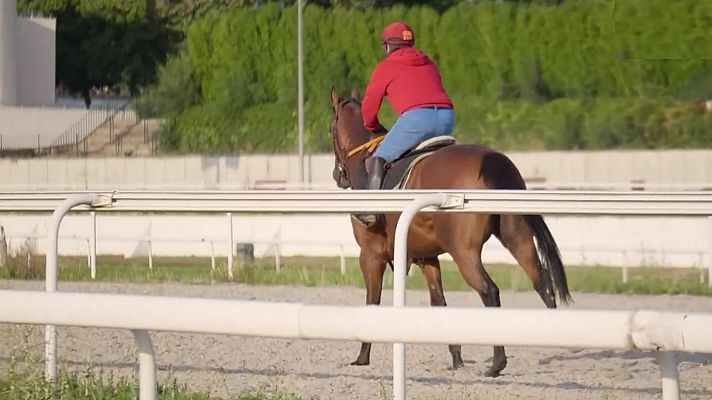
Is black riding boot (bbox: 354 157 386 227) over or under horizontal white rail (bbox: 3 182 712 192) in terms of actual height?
under

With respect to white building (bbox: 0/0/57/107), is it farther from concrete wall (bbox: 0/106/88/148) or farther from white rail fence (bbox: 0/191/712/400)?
white rail fence (bbox: 0/191/712/400)

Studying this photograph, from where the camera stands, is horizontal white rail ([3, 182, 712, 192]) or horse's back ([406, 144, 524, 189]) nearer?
horse's back ([406, 144, 524, 189])

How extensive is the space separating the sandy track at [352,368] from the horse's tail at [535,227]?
0.48 meters

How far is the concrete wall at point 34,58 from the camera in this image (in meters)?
46.2

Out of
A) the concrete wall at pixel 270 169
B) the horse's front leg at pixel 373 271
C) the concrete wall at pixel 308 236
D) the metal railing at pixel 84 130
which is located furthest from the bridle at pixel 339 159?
the metal railing at pixel 84 130

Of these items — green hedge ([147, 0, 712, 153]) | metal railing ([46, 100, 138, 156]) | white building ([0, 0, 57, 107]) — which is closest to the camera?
green hedge ([147, 0, 712, 153])

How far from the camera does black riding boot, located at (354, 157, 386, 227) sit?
8.31m

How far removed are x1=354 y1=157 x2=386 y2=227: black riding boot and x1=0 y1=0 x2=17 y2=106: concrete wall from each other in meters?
36.8

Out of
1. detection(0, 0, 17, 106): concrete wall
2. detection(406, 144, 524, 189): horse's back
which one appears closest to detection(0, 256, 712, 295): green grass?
detection(406, 144, 524, 189): horse's back

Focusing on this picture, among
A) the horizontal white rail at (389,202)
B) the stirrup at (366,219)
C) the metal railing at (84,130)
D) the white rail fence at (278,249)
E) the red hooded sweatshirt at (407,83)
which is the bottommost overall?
the white rail fence at (278,249)

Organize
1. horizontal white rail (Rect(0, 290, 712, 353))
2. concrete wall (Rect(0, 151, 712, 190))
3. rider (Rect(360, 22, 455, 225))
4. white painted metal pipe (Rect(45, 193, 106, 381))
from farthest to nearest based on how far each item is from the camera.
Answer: concrete wall (Rect(0, 151, 712, 190)) < rider (Rect(360, 22, 455, 225)) < white painted metal pipe (Rect(45, 193, 106, 381)) < horizontal white rail (Rect(0, 290, 712, 353))

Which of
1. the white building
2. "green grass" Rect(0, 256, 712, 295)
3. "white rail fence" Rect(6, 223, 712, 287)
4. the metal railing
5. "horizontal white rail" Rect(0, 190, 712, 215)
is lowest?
"green grass" Rect(0, 256, 712, 295)

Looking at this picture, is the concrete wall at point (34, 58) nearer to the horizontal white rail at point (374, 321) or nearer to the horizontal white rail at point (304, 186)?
the horizontal white rail at point (304, 186)

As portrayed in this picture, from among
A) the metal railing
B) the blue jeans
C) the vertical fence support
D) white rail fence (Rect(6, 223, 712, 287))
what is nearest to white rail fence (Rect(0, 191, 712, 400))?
the vertical fence support
